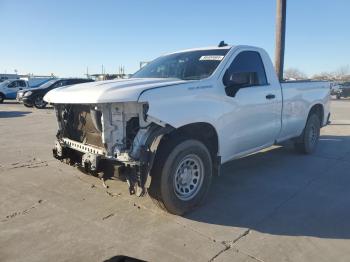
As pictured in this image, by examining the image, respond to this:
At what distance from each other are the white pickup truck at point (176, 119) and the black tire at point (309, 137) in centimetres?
146

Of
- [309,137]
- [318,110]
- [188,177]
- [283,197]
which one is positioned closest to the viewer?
[188,177]

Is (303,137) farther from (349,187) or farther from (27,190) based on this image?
(27,190)

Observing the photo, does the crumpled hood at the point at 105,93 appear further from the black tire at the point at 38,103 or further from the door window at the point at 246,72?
the black tire at the point at 38,103

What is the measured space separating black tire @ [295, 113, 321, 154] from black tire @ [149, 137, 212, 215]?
3.58 meters

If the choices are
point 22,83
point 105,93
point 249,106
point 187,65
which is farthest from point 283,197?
point 22,83

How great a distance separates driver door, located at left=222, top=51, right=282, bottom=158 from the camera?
494cm

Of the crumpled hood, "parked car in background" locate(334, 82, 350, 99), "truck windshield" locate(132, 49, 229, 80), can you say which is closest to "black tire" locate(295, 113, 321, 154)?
"truck windshield" locate(132, 49, 229, 80)

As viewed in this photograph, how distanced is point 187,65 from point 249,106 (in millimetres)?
1080

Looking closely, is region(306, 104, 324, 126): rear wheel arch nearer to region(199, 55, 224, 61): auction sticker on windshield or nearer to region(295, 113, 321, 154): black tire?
region(295, 113, 321, 154): black tire

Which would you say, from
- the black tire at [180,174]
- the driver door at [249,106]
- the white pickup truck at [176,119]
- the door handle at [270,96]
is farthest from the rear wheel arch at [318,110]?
the black tire at [180,174]

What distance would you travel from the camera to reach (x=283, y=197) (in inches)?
195

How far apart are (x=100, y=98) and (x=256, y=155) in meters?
4.65

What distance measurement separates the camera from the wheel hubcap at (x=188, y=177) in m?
4.35

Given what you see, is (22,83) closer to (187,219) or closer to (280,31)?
(280,31)
